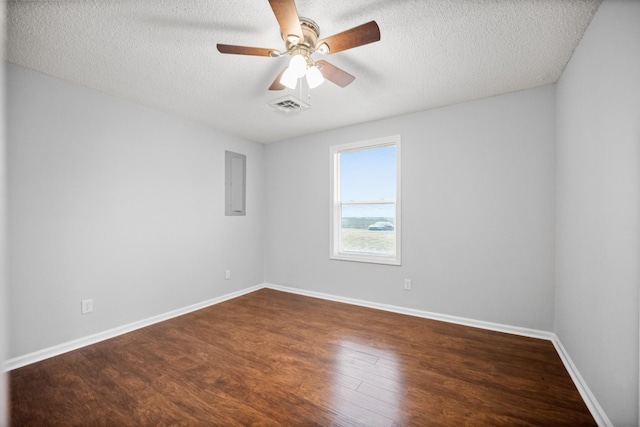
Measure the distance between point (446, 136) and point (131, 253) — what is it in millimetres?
3782

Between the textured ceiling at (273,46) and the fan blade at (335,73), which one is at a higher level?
the textured ceiling at (273,46)

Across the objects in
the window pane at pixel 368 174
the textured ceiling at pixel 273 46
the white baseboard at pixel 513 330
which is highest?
the textured ceiling at pixel 273 46

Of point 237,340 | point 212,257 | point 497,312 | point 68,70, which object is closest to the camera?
point 68,70

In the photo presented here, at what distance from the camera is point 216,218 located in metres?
3.91

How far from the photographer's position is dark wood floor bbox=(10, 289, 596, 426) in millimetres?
1664

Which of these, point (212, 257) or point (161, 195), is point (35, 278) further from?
point (212, 257)

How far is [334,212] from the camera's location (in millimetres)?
3992

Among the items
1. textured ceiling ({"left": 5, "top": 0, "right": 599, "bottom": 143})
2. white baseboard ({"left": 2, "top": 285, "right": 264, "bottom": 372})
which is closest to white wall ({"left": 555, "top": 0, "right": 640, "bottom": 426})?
textured ceiling ({"left": 5, "top": 0, "right": 599, "bottom": 143})

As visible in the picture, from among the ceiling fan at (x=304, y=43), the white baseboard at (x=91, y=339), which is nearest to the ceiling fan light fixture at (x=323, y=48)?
the ceiling fan at (x=304, y=43)

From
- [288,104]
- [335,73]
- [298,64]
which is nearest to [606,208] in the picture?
[335,73]

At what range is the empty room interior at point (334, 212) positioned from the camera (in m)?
1.67

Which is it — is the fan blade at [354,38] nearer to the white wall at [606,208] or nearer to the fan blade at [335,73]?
the fan blade at [335,73]

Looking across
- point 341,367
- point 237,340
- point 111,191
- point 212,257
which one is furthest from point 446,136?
point 111,191

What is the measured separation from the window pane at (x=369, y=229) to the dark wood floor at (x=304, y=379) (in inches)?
42.2
